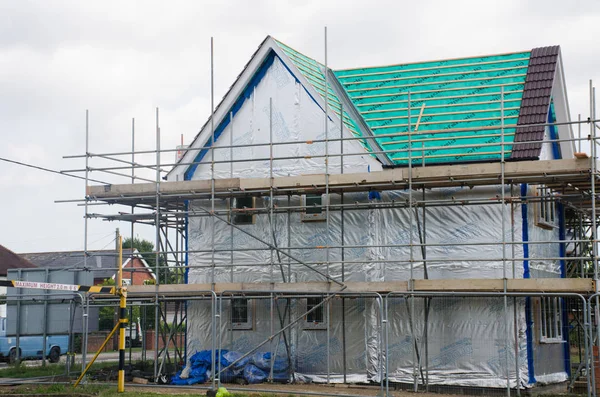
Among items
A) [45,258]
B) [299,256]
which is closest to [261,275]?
[299,256]

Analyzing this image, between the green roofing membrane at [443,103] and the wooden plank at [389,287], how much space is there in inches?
131

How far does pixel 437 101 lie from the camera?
74.7 feet

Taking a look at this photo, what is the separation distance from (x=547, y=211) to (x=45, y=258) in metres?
43.5

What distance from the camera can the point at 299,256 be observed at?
21.5 m

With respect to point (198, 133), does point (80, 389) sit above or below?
below

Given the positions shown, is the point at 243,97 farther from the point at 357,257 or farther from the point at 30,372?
the point at 30,372

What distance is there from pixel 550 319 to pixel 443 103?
6.38m

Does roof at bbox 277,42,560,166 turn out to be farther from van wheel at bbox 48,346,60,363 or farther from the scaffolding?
van wheel at bbox 48,346,60,363

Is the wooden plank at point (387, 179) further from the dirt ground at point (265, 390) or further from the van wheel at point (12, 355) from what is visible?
the van wheel at point (12, 355)

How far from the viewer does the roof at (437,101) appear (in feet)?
68.7

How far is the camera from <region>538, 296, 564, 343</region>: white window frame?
20.5m

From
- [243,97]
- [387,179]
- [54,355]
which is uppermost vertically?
[243,97]

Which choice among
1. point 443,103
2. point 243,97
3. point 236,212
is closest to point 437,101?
point 443,103

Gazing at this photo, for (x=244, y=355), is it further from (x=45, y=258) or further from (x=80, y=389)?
(x=45, y=258)
